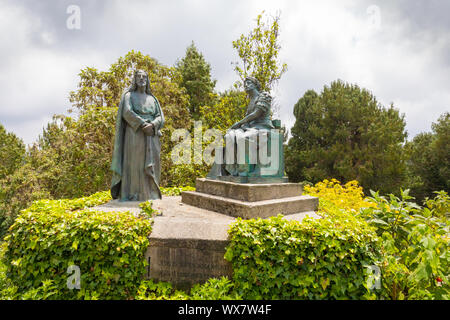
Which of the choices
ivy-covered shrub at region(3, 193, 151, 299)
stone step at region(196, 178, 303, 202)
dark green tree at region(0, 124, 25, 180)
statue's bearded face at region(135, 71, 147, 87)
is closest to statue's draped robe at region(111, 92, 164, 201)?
statue's bearded face at region(135, 71, 147, 87)

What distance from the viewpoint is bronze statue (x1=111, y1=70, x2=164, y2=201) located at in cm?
462

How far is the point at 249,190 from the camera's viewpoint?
3.93 meters

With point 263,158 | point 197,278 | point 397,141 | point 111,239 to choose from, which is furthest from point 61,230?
point 397,141

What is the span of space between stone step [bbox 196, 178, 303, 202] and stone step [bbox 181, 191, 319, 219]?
0.09m

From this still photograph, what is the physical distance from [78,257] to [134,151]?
7.83 feet

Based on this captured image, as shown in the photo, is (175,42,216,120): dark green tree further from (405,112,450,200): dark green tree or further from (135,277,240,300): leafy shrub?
(405,112,450,200): dark green tree

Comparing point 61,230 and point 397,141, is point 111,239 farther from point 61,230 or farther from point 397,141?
point 397,141

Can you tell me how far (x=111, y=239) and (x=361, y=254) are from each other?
2.91 meters

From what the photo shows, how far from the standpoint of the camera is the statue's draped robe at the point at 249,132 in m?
4.65

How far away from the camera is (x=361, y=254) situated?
2.56 m

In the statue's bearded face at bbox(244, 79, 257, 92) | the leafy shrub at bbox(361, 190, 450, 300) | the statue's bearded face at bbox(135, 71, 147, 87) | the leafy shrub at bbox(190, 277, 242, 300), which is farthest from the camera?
the statue's bearded face at bbox(244, 79, 257, 92)

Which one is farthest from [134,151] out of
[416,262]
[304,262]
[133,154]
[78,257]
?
[416,262]
